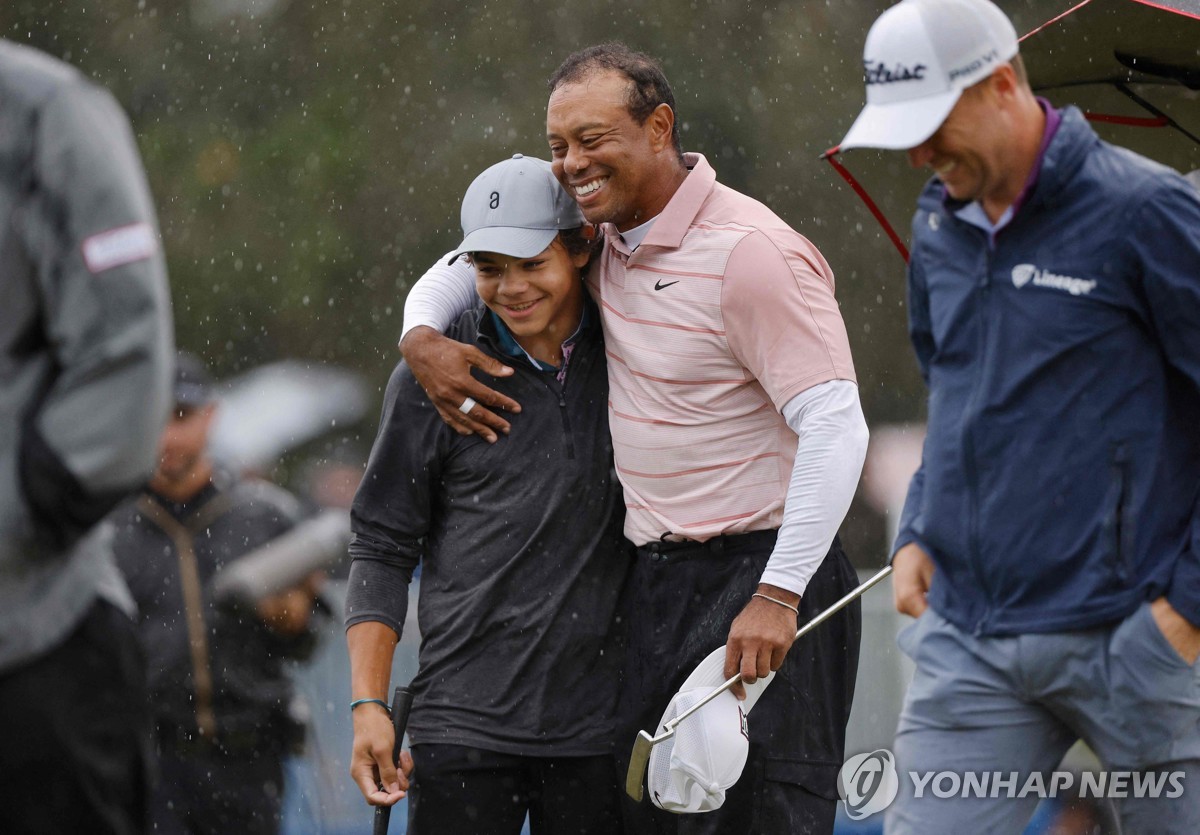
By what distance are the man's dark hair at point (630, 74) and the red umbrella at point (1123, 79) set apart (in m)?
0.68

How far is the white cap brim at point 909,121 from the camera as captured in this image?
2408mm

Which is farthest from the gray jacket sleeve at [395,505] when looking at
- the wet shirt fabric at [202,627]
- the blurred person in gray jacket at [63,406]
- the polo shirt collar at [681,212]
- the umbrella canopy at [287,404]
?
the umbrella canopy at [287,404]

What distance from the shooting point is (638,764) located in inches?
125

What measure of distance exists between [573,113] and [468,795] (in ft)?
4.70

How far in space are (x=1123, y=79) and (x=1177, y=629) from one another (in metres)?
2.27

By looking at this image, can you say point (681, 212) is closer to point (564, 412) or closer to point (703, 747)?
point (564, 412)

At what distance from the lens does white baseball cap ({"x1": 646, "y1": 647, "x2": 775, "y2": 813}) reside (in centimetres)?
310

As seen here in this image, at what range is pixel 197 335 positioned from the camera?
337 inches

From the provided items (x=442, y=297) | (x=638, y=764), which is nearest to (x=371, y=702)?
(x=638, y=764)

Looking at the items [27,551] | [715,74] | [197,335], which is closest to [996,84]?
[27,551]

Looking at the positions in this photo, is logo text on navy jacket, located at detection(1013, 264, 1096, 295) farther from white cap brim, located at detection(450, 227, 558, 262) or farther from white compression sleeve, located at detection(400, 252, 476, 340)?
white compression sleeve, located at detection(400, 252, 476, 340)

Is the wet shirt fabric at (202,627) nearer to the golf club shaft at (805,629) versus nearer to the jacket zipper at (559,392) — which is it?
the jacket zipper at (559,392)

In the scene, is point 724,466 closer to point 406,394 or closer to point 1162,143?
point 406,394

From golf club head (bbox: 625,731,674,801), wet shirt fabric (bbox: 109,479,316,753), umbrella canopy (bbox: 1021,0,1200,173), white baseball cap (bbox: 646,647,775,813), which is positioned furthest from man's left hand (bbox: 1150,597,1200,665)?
wet shirt fabric (bbox: 109,479,316,753)
